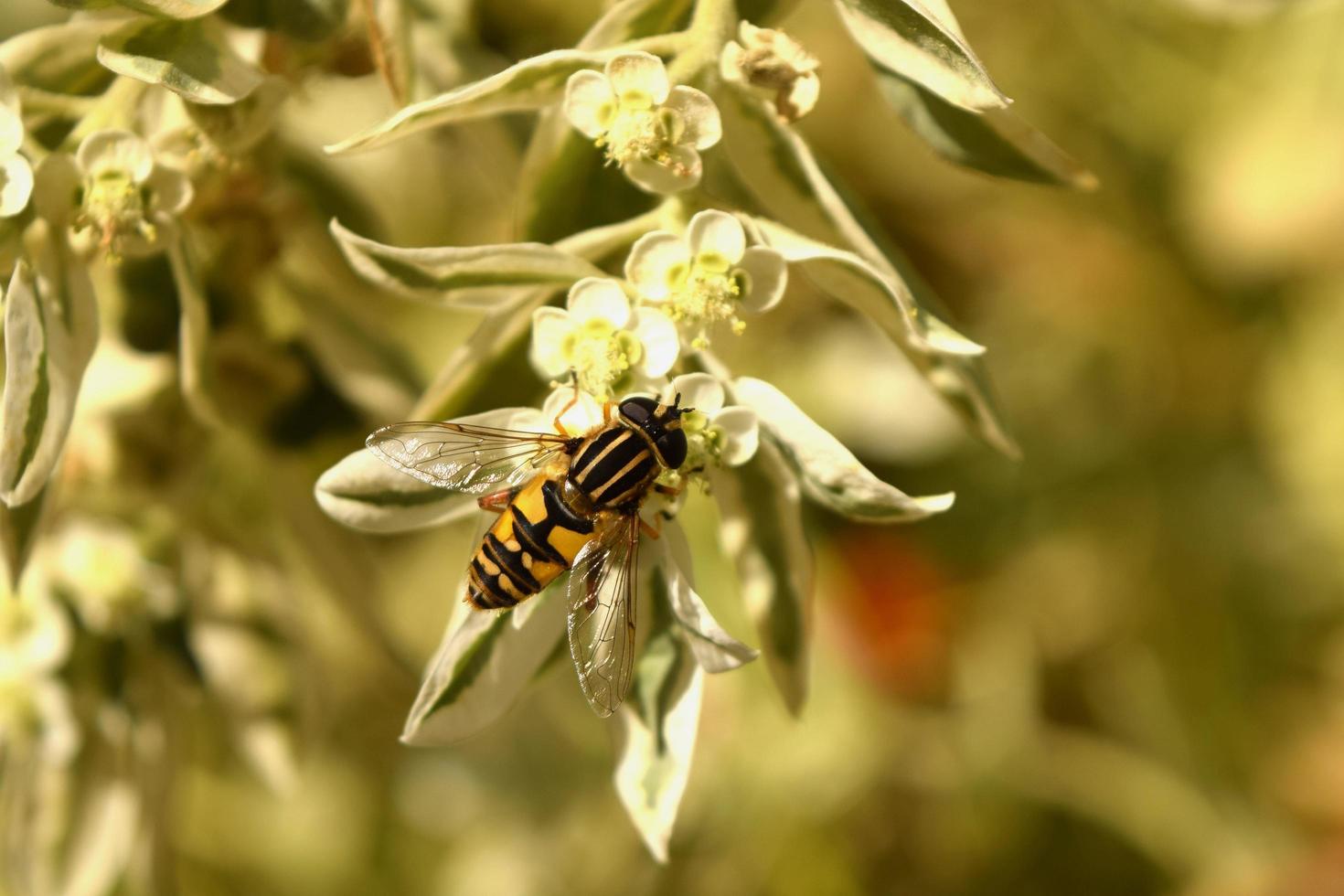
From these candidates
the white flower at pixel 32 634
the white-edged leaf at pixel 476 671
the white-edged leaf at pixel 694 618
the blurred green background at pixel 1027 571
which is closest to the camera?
the white-edged leaf at pixel 694 618

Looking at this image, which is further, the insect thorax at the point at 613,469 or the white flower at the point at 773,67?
the insect thorax at the point at 613,469

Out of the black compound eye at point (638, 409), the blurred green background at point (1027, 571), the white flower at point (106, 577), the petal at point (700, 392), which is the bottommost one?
the blurred green background at point (1027, 571)

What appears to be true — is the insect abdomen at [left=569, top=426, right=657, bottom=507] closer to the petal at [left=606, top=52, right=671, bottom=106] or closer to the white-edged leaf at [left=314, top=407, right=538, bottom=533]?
the white-edged leaf at [left=314, top=407, right=538, bottom=533]

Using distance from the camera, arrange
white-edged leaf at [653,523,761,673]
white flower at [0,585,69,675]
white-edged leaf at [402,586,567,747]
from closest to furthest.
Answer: white-edged leaf at [653,523,761,673]
white-edged leaf at [402,586,567,747]
white flower at [0,585,69,675]

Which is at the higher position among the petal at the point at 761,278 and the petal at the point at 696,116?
the petal at the point at 696,116

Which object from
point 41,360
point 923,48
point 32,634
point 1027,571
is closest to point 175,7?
point 41,360

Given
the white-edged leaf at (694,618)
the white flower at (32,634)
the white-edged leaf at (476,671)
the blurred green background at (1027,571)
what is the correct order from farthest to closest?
the blurred green background at (1027,571) → the white flower at (32,634) → the white-edged leaf at (476,671) → the white-edged leaf at (694,618)

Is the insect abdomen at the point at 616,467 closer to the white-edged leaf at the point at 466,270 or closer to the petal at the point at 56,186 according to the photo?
the white-edged leaf at the point at 466,270

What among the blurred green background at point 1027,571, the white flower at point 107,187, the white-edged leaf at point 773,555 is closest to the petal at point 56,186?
the white flower at point 107,187

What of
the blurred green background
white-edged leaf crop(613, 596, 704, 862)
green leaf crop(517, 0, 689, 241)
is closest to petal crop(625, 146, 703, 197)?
green leaf crop(517, 0, 689, 241)
